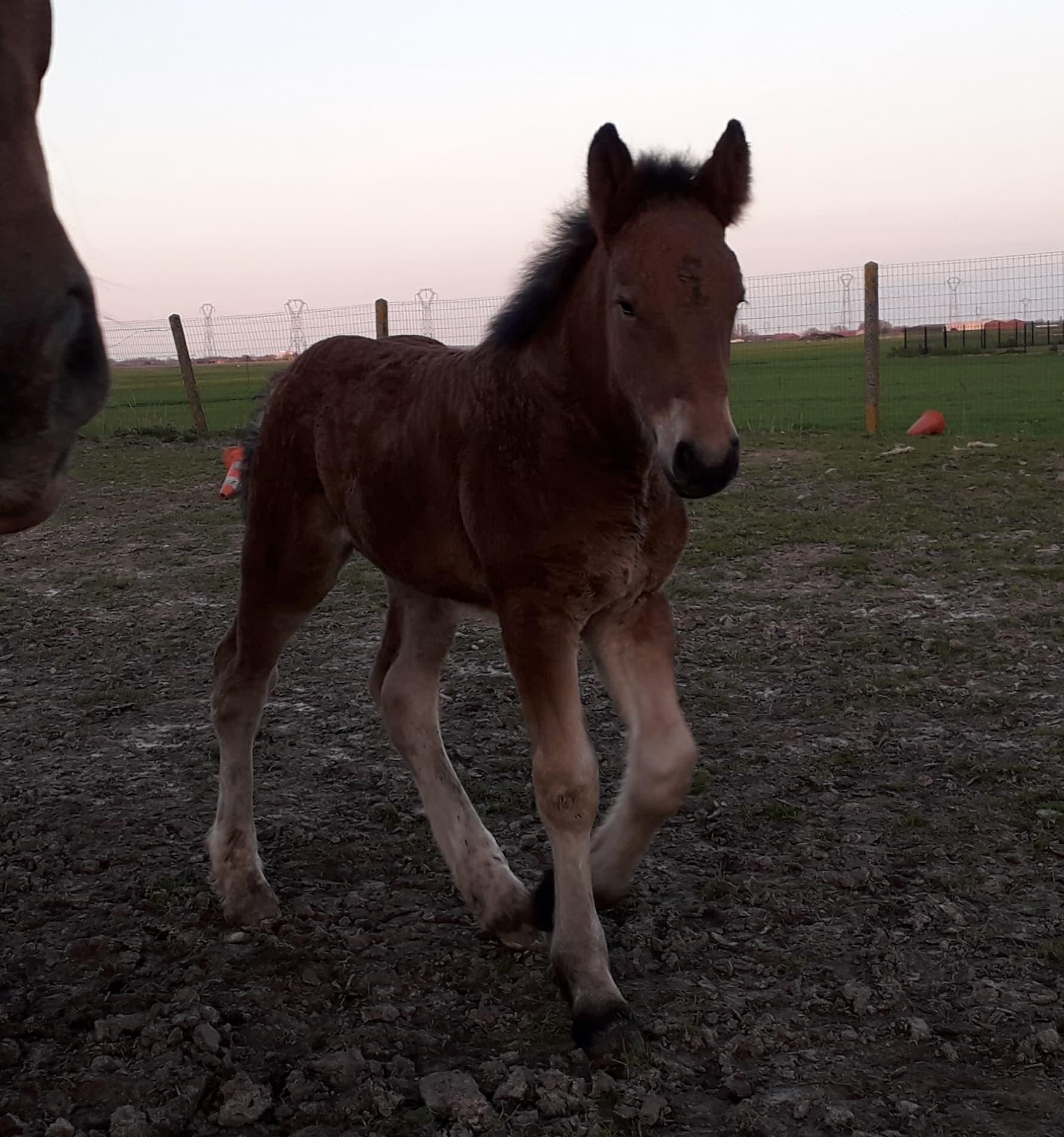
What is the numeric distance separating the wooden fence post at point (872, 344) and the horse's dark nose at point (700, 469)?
13002 millimetres

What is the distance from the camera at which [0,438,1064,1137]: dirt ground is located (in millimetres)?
2596

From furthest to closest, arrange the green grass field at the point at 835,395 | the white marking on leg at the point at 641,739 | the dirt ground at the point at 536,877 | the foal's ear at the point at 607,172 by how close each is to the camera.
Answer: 1. the green grass field at the point at 835,395
2. the white marking on leg at the point at 641,739
3. the foal's ear at the point at 607,172
4. the dirt ground at the point at 536,877

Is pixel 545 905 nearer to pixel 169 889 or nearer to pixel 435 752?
pixel 435 752

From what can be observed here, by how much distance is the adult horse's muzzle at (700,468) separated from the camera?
2.64m

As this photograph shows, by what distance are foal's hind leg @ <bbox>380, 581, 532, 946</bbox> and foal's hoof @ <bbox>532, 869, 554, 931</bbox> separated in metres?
0.03

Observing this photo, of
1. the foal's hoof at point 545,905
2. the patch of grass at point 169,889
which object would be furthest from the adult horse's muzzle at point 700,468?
the patch of grass at point 169,889

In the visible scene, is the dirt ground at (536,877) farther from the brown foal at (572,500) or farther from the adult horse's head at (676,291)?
the adult horse's head at (676,291)

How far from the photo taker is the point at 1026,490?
994cm

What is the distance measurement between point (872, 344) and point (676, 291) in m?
13.5

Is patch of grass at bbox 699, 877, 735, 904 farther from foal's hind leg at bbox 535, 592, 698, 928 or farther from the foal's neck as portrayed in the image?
the foal's neck

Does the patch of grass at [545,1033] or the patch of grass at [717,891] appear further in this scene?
the patch of grass at [717,891]

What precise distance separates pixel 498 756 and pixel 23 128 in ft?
11.2

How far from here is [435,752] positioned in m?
3.88

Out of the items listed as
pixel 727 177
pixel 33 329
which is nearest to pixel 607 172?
pixel 727 177
